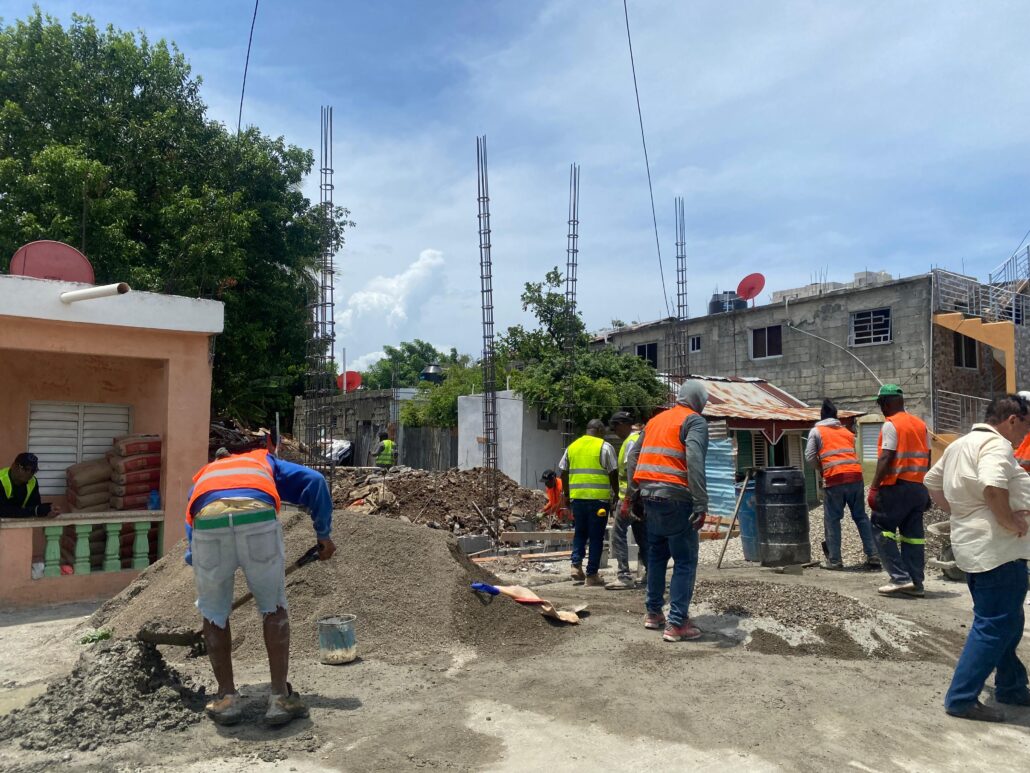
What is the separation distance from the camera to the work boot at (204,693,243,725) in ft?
13.0

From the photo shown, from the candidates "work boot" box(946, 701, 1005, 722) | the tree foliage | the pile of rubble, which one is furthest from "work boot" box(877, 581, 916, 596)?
the tree foliage

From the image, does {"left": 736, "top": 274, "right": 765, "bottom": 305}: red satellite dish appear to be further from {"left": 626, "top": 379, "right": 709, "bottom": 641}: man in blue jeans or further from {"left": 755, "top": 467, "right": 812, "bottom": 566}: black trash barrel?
{"left": 626, "top": 379, "right": 709, "bottom": 641}: man in blue jeans

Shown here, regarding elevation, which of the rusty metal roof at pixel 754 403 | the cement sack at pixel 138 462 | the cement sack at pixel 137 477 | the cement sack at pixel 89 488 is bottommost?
the cement sack at pixel 89 488

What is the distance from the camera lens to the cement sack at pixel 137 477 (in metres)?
8.84

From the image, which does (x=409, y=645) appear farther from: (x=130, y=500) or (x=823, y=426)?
(x=823, y=426)

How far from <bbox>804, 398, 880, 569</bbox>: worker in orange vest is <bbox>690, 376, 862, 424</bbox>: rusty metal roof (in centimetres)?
712

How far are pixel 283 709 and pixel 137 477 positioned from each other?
19.2ft

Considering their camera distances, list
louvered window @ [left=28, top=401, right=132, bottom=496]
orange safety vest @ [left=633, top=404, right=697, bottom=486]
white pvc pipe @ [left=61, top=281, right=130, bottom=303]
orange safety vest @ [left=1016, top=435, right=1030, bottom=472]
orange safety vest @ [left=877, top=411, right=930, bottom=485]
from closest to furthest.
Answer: orange safety vest @ [left=633, top=404, right=697, bottom=486]
orange safety vest @ [left=1016, top=435, right=1030, bottom=472]
orange safety vest @ [left=877, top=411, right=930, bottom=485]
white pvc pipe @ [left=61, top=281, right=130, bottom=303]
louvered window @ [left=28, top=401, right=132, bottom=496]

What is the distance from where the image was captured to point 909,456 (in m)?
7.14

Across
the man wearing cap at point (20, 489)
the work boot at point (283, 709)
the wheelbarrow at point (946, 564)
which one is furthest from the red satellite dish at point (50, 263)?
the wheelbarrow at point (946, 564)

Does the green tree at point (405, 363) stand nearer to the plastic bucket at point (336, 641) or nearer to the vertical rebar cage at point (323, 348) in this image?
the vertical rebar cage at point (323, 348)

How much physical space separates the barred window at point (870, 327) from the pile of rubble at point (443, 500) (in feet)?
35.9

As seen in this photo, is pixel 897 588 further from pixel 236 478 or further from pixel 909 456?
pixel 236 478

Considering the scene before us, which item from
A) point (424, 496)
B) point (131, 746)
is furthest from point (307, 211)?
point (131, 746)
